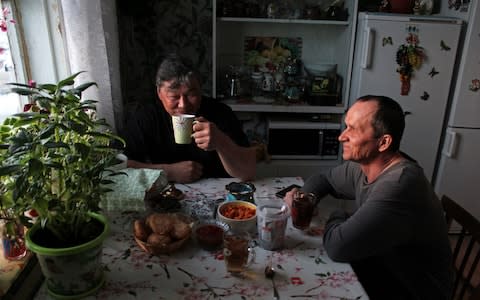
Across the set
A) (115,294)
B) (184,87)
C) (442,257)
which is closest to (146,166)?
(184,87)

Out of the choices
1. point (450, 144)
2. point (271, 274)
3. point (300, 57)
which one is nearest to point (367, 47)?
point (300, 57)

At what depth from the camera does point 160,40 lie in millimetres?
3084

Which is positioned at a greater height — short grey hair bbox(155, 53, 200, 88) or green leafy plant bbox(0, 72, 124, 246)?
short grey hair bbox(155, 53, 200, 88)

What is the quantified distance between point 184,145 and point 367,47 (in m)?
1.53

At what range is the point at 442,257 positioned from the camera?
132cm

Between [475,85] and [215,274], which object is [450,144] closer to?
[475,85]

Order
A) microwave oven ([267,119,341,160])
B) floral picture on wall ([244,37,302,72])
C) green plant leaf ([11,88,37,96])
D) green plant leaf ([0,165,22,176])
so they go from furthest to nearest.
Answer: floral picture on wall ([244,37,302,72]) → microwave oven ([267,119,341,160]) → green plant leaf ([11,88,37,96]) → green plant leaf ([0,165,22,176])

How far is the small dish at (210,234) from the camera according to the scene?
1174 mm

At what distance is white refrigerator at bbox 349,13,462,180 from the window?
6.88ft

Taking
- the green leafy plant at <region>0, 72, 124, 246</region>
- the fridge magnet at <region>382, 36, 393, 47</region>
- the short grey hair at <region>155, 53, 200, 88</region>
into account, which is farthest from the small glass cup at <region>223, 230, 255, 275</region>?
the fridge magnet at <region>382, 36, 393, 47</region>

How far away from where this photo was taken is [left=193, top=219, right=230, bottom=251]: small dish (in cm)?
117

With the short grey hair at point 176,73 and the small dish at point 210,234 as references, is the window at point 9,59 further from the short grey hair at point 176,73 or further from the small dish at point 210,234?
the small dish at point 210,234

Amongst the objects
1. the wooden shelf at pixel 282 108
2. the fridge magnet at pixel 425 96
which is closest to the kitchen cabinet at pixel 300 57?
the wooden shelf at pixel 282 108

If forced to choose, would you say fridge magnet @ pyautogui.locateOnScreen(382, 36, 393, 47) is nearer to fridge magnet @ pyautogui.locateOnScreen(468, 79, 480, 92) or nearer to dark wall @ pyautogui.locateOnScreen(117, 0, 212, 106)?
fridge magnet @ pyautogui.locateOnScreen(468, 79, 480, 92)
